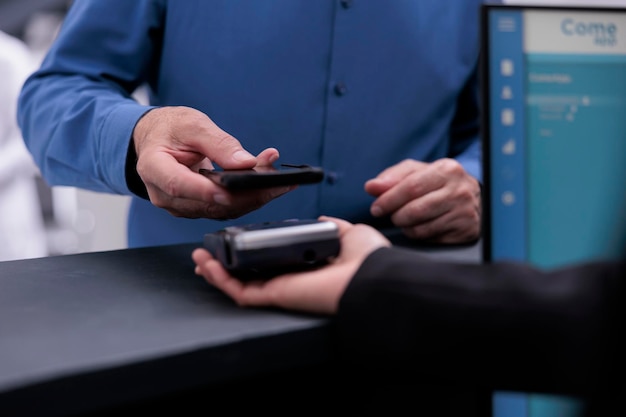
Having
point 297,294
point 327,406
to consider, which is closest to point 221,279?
point 297,294

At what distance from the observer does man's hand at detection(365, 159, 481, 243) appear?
3.08 feet

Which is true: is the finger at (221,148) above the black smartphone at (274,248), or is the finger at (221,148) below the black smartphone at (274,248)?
above

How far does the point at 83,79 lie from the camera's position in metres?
1.12

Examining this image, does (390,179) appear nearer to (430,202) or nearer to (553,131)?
(430,202)

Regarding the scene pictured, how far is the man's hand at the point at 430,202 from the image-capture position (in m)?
0.94

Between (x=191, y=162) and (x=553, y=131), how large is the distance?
425 millimetres

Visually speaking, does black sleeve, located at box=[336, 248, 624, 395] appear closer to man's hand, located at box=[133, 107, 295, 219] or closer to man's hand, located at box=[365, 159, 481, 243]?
man's hand, located at box=[133, 107, 295, 219]

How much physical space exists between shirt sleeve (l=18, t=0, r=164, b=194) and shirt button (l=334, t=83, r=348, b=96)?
32 centimetres

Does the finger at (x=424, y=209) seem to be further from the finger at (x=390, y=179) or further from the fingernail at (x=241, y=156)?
the fingernail at (x=241, y=156)

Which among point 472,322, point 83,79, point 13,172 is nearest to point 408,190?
point 472,322

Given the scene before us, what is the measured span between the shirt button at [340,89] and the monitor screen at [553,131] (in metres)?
0.55

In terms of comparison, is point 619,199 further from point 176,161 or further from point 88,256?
point 88,256

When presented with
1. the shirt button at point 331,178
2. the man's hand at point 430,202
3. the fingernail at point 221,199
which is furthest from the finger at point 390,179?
the fingernail at point 221,199

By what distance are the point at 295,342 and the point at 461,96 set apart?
0.90 m
